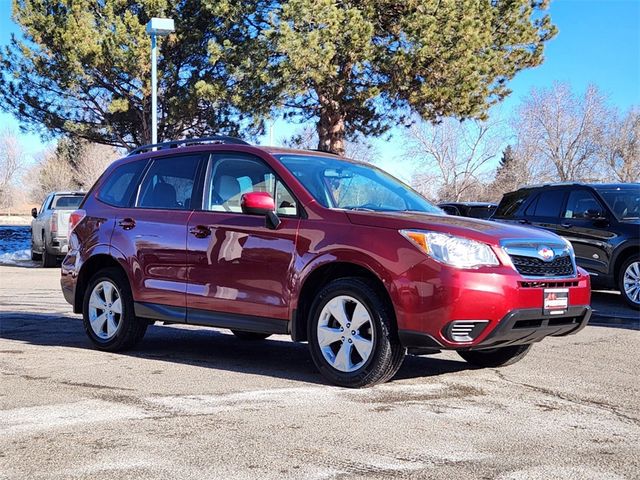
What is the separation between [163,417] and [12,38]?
27262mm

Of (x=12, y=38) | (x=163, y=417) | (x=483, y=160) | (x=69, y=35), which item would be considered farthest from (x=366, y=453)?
(x=483, y=160)

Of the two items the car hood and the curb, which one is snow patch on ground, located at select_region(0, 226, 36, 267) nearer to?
the curb

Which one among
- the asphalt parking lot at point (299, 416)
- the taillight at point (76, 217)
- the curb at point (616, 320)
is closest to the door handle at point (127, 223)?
the taillight at point (76, 217)

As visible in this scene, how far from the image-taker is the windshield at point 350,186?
6.17m

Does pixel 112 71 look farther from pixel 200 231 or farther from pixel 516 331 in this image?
pixel 516 331

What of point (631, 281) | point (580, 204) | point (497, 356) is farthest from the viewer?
point (580, 204)

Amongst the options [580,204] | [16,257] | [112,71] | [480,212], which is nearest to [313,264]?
[580,204]

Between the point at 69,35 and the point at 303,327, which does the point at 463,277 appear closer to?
the point at 303,327

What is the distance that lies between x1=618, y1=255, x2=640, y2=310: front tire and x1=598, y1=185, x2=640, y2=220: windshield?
2.47 ft

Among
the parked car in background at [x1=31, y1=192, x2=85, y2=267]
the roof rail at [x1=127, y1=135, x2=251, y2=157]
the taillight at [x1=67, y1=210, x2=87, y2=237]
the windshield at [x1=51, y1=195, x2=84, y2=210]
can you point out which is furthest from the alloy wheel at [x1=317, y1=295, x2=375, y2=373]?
the windshield at [x1=51, y1=195, x2=84, y2=210]

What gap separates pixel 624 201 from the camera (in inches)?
449

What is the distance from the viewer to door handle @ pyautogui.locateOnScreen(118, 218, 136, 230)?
717 cm

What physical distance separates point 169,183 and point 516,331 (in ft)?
11.5

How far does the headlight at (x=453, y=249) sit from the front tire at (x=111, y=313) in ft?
10.0
